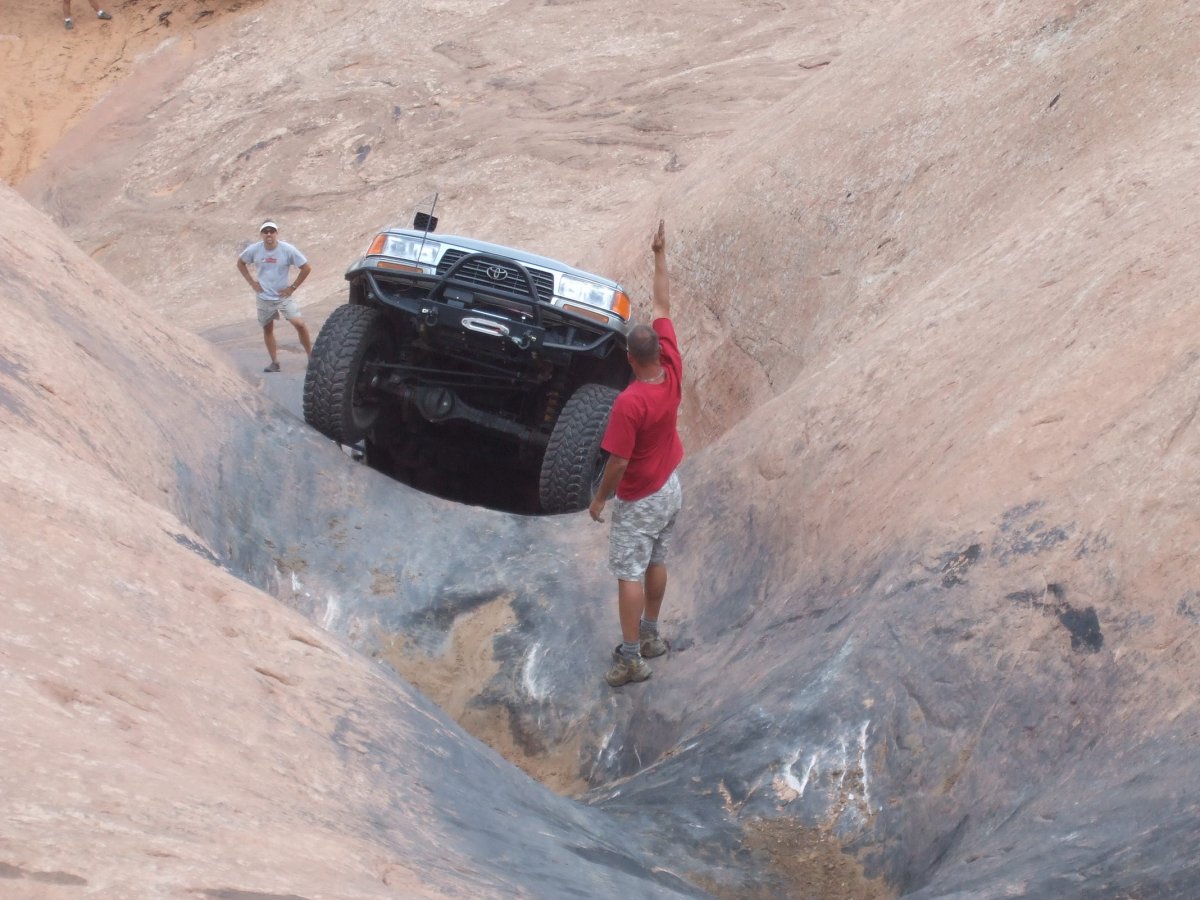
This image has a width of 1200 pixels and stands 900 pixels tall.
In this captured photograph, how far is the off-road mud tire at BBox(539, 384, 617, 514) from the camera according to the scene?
7121 millimetres

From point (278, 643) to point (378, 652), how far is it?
8.26 ft

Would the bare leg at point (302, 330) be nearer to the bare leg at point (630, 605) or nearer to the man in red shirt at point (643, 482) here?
the man in red shirt at point (643, 482)

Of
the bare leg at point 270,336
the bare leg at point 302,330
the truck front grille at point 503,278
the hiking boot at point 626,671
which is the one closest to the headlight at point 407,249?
the truck front grille at point 503,278

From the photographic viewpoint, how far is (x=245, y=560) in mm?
6211

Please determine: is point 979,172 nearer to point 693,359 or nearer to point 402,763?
point 693,359

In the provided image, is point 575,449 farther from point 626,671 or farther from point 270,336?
point 270,336

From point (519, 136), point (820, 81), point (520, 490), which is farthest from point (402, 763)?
point (519, 136)

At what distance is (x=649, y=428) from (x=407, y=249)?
2633 millimetres

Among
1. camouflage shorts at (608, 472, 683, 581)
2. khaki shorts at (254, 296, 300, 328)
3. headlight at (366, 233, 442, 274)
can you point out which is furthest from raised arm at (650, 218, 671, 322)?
khaki shorts at (254, 296, 300, 328)

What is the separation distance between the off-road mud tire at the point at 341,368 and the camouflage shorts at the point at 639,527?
2506 millimetres

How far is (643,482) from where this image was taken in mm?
5473

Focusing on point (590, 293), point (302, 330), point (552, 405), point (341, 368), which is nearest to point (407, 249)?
point (341, 368)

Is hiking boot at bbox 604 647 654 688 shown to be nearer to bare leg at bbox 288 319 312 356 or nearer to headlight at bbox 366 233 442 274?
headlight at bbox 366 233 442 274

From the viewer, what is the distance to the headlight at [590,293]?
719 centimetres
